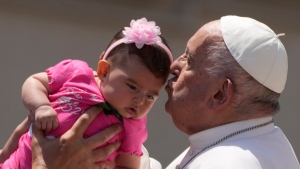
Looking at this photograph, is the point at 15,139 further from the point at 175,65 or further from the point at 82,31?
the point at 82,31

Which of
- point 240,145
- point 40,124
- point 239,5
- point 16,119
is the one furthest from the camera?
point 239,5

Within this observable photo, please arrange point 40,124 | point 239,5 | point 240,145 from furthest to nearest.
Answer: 1. point 239,5
2. point 40,124
3. point 240,145

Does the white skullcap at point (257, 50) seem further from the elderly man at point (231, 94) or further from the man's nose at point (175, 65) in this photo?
the man's nose at point (175, 65)

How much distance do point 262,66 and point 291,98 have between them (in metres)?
3.55

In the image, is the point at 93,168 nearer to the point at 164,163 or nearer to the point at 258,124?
the point at 258,124

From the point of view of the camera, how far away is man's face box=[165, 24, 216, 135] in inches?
144

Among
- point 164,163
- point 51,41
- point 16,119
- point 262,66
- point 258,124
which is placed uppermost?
point 262,66

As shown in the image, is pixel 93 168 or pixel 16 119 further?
pixel 16 119

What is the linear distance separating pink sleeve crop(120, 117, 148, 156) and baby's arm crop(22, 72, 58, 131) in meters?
0.36

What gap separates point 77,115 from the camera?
153 inches

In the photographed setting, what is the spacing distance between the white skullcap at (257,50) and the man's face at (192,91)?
123 millimetres

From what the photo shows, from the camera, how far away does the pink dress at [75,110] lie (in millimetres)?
3875

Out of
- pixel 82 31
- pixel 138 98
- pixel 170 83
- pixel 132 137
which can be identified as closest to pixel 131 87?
pixel 138 98

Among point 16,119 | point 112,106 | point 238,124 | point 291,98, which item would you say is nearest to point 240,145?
point 238,124
